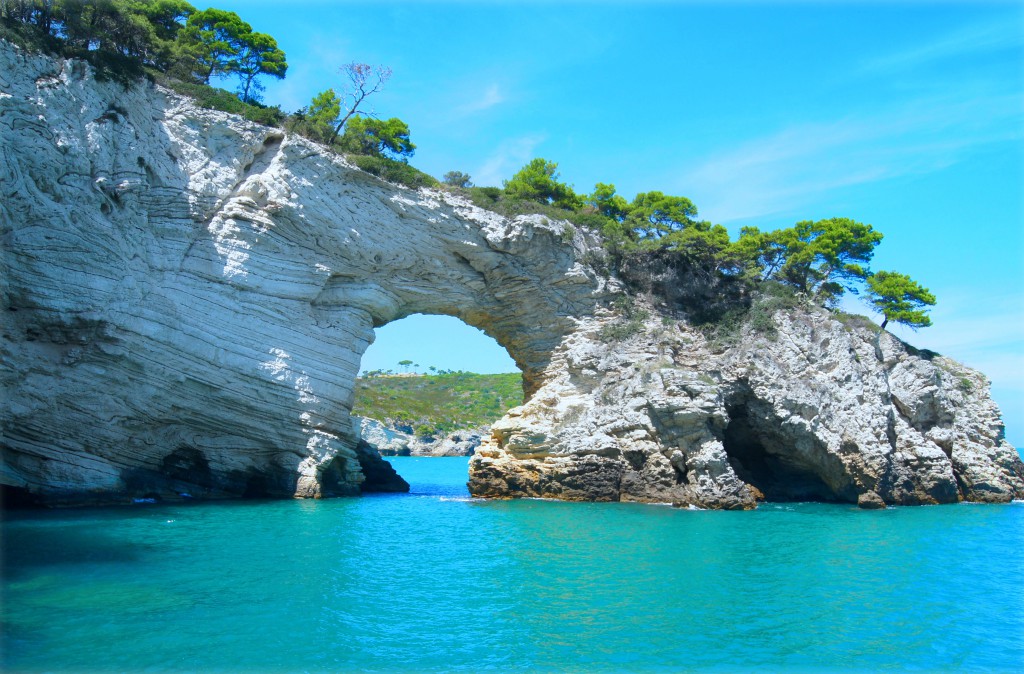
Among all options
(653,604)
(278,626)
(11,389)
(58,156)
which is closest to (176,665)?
(278,626)

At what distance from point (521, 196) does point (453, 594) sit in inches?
929

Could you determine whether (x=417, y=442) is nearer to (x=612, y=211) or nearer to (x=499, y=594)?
(x=612, y=211)

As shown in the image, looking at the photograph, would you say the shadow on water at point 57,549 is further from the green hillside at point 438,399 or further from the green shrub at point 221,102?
the green hillside at point 438,399

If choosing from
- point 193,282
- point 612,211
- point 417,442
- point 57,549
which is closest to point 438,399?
point 417,442

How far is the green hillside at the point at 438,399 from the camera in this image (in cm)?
8975

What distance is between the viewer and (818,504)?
1109 inches

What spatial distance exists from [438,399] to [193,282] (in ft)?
309

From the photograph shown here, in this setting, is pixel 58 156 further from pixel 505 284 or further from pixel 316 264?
pixel 505 284

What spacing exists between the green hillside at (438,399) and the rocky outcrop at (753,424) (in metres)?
44.7

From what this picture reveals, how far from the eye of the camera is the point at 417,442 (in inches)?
3472

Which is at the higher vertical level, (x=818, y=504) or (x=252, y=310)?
(x=252, y=310)

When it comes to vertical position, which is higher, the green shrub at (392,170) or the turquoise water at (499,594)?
the green shrub at (392,170)

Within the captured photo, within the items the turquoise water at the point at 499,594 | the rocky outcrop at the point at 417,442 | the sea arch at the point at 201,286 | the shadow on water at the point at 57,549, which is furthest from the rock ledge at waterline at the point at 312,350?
the rocky outcrop at the point at 417,442

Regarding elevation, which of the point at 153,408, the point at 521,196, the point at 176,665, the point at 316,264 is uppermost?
the point at 521,196
